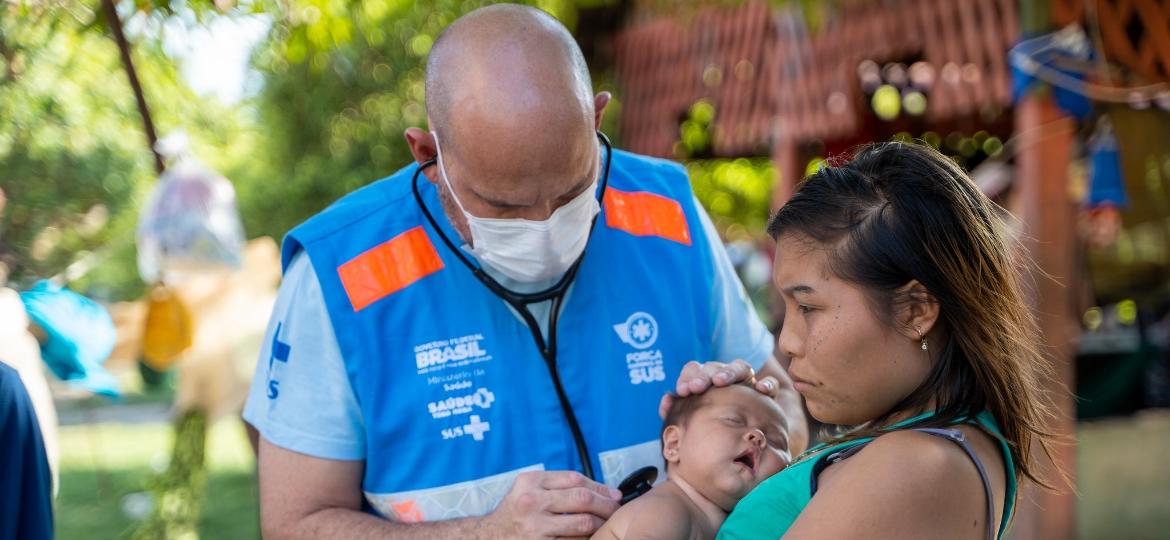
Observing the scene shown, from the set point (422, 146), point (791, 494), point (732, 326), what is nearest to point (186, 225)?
point (422, 146)

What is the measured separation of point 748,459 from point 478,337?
0.63 meters

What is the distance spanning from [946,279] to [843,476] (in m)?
0.35

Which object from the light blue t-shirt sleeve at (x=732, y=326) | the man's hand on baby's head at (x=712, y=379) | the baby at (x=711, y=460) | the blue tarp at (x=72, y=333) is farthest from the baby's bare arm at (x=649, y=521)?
the blue tarp at (x=72, y=333)

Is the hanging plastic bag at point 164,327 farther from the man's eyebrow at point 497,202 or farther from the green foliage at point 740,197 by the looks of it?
the green foliage at point 740,197

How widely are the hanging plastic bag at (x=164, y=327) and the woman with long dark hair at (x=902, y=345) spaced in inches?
166

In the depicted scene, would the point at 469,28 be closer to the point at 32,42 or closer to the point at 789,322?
the point at 789,322

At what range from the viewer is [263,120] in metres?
13.2

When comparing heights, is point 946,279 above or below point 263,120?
Answer: below

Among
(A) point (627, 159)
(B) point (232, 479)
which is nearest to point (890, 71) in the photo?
→ (A) point (627, 159)

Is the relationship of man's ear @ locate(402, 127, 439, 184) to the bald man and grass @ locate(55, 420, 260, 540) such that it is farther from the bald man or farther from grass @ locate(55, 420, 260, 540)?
grass @ locate(55, 420, 260, 540)

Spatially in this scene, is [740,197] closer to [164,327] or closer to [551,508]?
[164,327]

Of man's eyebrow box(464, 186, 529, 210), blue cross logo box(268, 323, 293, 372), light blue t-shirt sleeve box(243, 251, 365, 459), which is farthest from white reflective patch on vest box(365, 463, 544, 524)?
man's eyebrow box(464, 186, 529, 210)

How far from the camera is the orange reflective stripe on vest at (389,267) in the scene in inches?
90.6

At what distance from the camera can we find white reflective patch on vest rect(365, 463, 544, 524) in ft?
7.48
